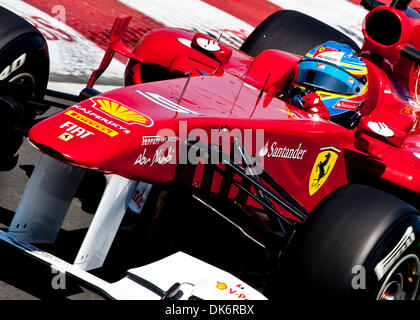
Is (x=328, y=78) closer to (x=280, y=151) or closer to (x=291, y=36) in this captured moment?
(x=280, y=151)

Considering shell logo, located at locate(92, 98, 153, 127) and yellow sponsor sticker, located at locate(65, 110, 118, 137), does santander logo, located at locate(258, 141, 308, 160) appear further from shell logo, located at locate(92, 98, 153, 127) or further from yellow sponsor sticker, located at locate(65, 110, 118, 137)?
yellow sponsor sticker, located at locate(65, 110, 118, 137)

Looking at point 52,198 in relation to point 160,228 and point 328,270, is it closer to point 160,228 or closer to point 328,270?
point 160,228

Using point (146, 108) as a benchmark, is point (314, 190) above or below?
below

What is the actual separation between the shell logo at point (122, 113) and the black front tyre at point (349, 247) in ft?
2.82

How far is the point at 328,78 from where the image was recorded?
460 centimetres

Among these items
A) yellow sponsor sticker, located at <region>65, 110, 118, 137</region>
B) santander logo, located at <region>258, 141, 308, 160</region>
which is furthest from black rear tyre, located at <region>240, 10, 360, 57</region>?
yellow sponsor sticker, located at <region>65, 110, 118, 137</region>

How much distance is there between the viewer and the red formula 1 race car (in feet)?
10.2

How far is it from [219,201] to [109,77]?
4177 millimetres

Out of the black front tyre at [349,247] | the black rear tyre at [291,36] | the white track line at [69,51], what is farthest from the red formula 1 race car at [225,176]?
the white track line at [69,51]

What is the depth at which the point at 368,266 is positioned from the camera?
308cm

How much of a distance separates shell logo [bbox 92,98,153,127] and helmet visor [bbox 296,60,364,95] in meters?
1.68

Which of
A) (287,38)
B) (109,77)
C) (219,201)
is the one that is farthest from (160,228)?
(109,77)

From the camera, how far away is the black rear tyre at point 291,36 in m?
6.78

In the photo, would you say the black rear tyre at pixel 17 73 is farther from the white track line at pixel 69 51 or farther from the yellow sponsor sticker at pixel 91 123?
the white track line at pixel 69 51
